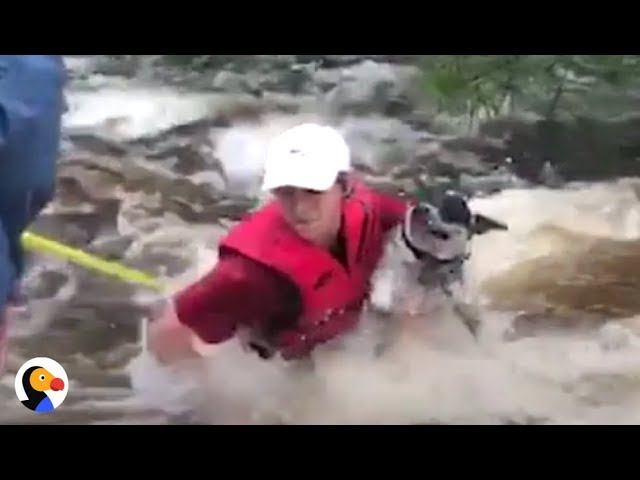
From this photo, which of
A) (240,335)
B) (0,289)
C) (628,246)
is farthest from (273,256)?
(628,246)

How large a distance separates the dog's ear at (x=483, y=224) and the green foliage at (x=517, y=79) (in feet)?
0.47

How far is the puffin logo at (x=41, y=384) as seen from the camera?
167 cm

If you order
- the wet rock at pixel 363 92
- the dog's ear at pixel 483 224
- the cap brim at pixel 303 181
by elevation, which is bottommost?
the dog's ear at pixel 483 224

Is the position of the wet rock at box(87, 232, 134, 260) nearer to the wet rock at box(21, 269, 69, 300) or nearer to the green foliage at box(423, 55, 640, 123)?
the wet rock at box(21, 269, 69, 300)

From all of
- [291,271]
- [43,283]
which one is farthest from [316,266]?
[43,283]

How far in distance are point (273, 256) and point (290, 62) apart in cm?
27

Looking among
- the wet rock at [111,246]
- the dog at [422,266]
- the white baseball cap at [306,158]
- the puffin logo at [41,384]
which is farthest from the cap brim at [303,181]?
the puffin logo at [41,384]

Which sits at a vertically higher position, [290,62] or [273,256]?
[290,62]

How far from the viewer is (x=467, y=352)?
1.68 meters

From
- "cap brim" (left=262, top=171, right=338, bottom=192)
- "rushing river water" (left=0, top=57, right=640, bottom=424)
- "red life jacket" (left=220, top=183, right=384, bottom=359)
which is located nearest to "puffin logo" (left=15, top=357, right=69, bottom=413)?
"rushing river water" (left=0, top=57, right=640, bottom=424)

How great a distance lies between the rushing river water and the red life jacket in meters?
0.04

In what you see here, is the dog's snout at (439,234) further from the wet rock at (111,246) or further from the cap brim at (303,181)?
the wet rock at (111,246)

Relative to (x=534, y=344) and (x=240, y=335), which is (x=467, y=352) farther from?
(x=240, y=335)

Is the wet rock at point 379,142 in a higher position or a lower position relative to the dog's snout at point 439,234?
higher
